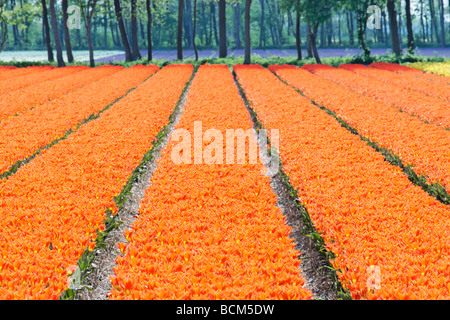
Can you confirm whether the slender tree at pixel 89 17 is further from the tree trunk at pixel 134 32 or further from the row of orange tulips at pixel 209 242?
the row of orange tulips at pixel 209 242

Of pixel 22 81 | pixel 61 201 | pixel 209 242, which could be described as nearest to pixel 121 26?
pixel 22 81

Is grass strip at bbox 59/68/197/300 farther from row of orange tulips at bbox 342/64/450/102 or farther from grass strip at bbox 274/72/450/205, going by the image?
row of orange tulips at bbox 342/64/450/102

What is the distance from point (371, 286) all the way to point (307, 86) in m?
15.8

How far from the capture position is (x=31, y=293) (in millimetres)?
3832

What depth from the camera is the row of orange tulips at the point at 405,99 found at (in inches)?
469

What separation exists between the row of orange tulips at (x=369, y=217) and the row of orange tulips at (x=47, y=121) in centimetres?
627

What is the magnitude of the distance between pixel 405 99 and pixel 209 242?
1277cm

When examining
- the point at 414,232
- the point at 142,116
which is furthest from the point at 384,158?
the point at 142,116

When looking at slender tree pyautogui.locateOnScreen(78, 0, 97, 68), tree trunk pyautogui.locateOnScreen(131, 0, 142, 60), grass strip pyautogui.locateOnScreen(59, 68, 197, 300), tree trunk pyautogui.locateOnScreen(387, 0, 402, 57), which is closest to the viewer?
grass strip pyautogui.locateOnScreen(59, 68, 197, 300)

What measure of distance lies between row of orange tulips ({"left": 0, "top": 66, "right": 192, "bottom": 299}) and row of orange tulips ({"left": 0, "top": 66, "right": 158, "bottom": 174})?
0.64 m

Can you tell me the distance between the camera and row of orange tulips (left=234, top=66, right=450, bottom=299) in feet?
13.0

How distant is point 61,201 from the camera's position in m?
5.93

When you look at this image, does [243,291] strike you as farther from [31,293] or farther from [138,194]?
[138,194]

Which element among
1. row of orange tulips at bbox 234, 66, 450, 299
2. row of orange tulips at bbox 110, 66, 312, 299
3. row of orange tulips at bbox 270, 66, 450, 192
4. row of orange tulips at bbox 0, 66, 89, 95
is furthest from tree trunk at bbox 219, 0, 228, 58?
row of orange tulips at bbox 110, 66, 312, 299
